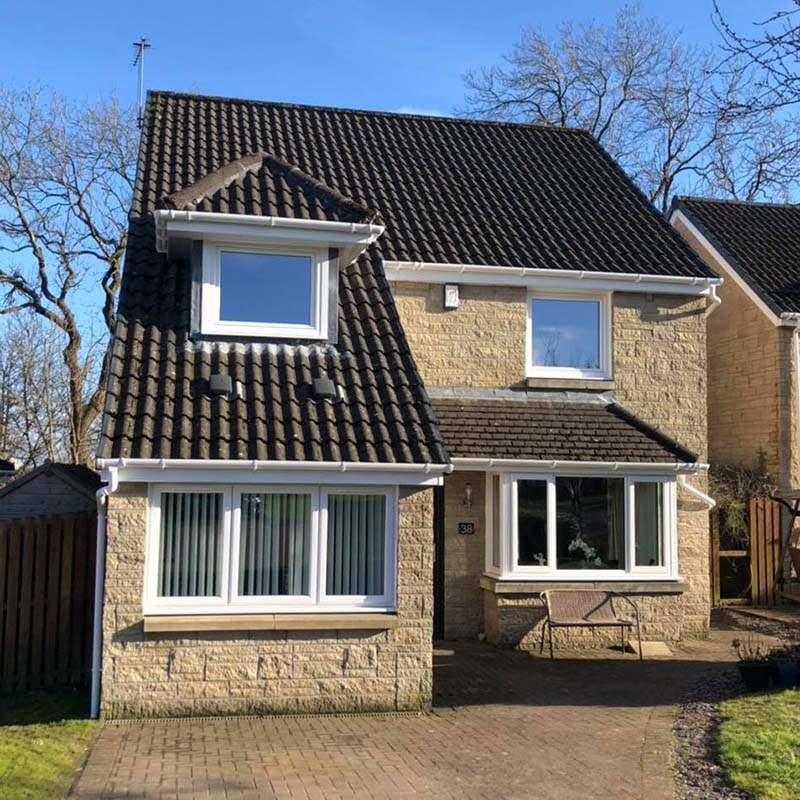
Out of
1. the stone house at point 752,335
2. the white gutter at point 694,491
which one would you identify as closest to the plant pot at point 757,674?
the white gutter at point 694,491

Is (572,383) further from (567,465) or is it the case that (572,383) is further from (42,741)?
(42,741)

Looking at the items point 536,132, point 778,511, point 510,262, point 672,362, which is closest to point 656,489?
point 672,362

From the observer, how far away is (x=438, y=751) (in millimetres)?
7965

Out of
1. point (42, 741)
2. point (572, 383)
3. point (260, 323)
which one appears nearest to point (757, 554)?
point (572, 383)

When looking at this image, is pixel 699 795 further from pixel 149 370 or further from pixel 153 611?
pixel 149 370

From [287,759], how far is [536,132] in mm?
14378

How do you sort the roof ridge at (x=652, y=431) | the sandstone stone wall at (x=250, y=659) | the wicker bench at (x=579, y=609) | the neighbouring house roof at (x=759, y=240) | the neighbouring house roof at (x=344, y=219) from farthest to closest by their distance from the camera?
the neighbouring house roof at (x=759, y=240)
the roof ridge at (x=652, y=431)
the wicker bench at (x=579, y=609)
the neighbouring house roof at (x=344, y=219)
the sandstone stone wall at (x=250, y=659)

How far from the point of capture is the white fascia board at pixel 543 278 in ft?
44.6

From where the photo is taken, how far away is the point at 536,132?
18.8 m

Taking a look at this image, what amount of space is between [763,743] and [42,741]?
608 centimetres

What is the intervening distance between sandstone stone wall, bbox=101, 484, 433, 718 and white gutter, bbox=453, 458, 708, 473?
2929 mm

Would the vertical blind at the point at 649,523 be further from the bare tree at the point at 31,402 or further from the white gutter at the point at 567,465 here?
the bare tree at the point at 31,402

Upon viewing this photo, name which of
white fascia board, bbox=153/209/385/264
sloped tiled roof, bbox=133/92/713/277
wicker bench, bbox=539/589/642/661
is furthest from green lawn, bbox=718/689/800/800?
sloped tiled roof, bbox=133/92/713/277

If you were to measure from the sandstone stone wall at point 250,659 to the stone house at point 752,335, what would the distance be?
11.2 metres
